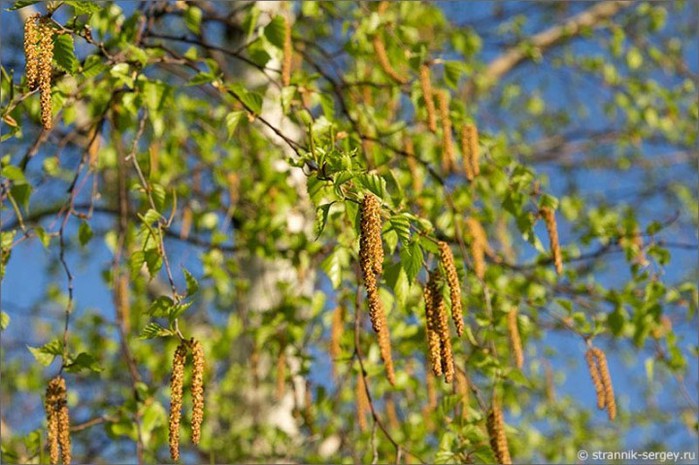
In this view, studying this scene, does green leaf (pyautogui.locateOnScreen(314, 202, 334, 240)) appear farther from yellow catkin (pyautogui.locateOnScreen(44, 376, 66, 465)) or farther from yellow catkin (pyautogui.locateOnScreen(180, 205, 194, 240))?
yellow catkin (pyautogui.locateOnScreen(180, 205, 194, 240))

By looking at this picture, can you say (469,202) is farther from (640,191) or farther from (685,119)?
(640,191)

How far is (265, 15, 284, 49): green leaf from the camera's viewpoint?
8.92ft

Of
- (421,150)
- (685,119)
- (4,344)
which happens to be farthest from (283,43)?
(4,344)

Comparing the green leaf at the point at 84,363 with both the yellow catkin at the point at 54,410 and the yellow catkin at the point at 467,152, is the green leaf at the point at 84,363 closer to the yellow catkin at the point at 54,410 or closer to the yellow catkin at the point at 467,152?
the yellow catkin at the point at 54,410

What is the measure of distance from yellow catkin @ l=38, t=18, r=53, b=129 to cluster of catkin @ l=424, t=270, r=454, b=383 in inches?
39.6

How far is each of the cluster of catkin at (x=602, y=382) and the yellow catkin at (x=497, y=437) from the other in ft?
1.33

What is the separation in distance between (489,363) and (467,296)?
1.49 ft

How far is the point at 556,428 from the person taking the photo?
642 cm

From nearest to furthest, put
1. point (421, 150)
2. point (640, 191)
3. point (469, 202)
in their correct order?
point (469, 202) → point (421, 150) → point (640, 191)

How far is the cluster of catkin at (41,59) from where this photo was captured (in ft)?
5.62

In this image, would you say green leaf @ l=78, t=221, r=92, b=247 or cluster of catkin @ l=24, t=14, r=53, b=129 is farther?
green leaf @ l=78, t=221, r=92, b=247

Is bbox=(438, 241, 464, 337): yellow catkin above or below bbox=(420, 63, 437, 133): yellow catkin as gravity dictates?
below

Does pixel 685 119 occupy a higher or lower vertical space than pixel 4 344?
higher

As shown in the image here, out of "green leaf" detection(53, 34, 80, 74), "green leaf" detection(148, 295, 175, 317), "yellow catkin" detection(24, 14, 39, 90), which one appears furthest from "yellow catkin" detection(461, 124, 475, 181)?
"yellow catkin" detection(24, 14, 39, 90)
